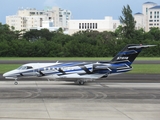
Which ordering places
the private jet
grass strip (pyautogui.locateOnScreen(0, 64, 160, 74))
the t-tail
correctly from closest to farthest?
the private jet
the t-tail
grass strip (pyautogui.locateOnScreen(0, 64, 160, 74))

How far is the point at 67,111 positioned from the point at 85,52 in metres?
94.3

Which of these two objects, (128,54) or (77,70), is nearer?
(77,70)

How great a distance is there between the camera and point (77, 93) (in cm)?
3562

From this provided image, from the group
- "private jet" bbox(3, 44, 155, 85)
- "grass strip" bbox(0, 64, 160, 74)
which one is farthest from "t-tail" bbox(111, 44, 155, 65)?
"grass strip" bbox(0, 64, 160, 74)

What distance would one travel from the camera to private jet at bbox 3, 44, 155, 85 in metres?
43.4

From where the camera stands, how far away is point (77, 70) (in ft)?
144

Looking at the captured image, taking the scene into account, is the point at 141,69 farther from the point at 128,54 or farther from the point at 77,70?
the point at 77,70

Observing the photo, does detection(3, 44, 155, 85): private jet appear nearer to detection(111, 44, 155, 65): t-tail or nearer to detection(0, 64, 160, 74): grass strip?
detection(111, 44, 155, 65): t-tail

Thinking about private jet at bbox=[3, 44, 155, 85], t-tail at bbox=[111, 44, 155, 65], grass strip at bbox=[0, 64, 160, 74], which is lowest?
grass strip at bbox=[0, 64, 160, 74]

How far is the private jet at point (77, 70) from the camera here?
43.4 meters

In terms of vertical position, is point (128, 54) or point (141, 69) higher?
point (128, 54)

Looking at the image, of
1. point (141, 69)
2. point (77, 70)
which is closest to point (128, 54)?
point (77, 70)

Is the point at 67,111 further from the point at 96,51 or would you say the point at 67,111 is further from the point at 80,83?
the point at 96,51

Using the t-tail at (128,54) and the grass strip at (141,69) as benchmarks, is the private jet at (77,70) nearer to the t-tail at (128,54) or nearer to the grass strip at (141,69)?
the t-tail at (128,54)
